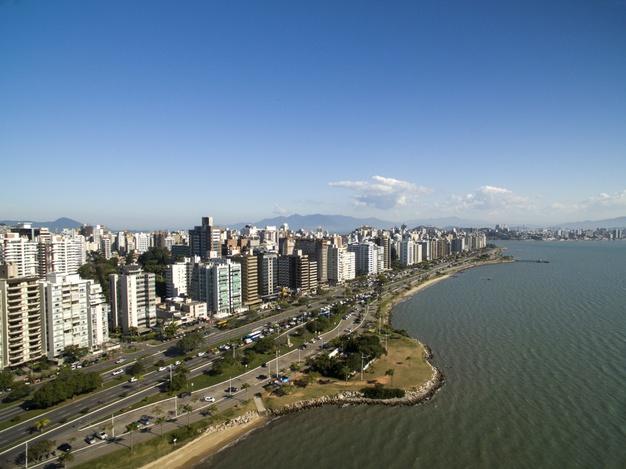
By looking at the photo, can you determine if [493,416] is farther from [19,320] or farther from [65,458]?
[19,320]

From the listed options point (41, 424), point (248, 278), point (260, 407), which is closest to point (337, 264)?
point (248, 278)

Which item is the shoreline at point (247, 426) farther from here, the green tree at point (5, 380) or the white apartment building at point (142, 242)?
the white apartment building at point (142, 242)

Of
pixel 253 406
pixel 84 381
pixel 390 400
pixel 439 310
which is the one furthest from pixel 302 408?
pixel 439 310

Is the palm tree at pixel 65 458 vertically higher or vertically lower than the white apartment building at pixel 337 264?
lower

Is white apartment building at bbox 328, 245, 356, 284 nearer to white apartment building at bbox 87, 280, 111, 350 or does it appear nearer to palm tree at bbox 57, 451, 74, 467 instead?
white apartment building at bbox 87, 280, 111, 350

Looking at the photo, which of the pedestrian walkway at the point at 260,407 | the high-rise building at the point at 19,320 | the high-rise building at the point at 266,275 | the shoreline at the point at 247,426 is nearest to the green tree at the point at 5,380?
the high-rise building at the point at 19,320

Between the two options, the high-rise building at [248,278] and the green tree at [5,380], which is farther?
the high-rise building at [248,278]
